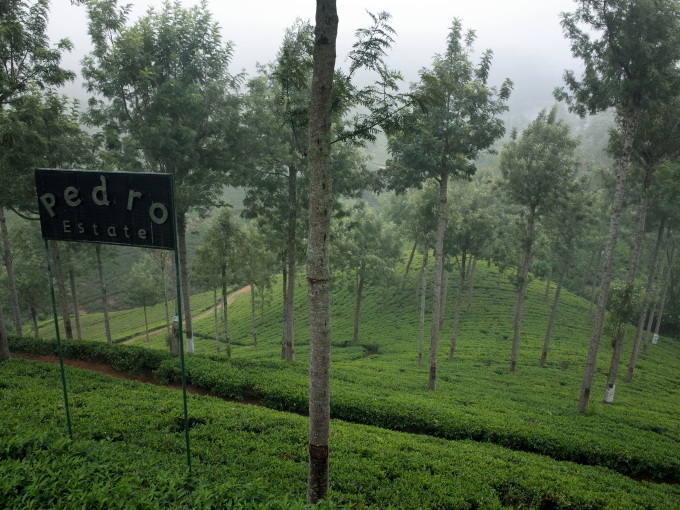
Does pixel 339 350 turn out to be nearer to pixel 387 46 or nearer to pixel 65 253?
pixel 65 253

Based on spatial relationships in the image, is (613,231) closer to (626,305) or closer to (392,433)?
(626,305)

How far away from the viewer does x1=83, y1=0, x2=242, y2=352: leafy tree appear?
14.1 metres

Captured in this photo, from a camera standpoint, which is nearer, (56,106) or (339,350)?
(56,106)

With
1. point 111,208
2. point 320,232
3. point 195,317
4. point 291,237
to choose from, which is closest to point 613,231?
point 291,237

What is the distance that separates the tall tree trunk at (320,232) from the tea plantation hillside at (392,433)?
3.45 feet

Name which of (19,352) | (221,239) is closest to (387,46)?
(221,239)

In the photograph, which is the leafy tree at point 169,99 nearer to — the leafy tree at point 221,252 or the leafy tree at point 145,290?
the leafy tree at point 221,252

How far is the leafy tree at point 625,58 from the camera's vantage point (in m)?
12.5

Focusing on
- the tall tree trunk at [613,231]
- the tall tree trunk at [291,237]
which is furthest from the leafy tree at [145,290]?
the tall tree trunk at [613,231]

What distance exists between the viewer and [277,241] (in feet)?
61.1

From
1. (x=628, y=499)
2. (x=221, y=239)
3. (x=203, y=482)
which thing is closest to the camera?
(x=203, y=482)

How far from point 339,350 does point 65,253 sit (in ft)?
64.4

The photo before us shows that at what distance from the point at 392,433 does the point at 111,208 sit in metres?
8.42

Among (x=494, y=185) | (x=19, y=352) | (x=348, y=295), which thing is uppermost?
(x=494, y=185)
